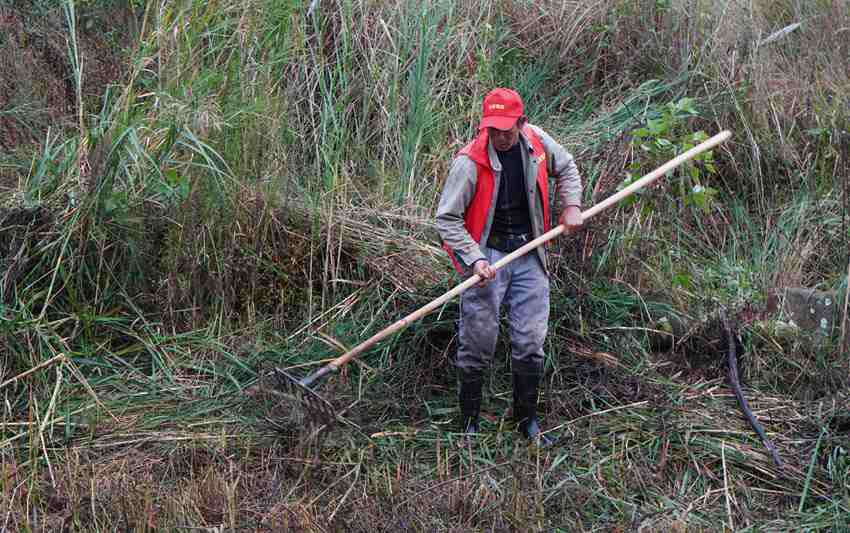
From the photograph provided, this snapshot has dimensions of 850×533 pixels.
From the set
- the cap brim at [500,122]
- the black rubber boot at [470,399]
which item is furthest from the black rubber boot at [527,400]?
the cap brim at [500,122]

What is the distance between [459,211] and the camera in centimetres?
509

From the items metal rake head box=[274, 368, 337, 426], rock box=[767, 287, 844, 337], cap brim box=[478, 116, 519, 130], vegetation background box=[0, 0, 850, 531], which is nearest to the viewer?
vegetation background box=[0, 0, 850, 531]

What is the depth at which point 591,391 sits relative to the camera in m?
5.59

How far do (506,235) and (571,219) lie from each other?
1.12 ft

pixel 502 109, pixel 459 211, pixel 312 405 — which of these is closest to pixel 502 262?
pixel 459 211

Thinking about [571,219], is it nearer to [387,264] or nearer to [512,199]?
[512,199]

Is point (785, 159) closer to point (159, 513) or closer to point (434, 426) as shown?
point (434, 426)

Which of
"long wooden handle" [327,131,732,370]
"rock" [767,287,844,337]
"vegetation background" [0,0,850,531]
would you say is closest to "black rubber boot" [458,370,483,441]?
"vegetation background" [0,0,850,531]

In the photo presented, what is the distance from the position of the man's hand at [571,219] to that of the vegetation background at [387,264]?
0.83 m

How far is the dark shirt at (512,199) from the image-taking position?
202 inches

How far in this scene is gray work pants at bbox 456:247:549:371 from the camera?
5.18 metres

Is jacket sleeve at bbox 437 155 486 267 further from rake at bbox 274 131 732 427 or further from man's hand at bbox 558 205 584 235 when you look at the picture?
man's hand at bbox 558 205 584 235

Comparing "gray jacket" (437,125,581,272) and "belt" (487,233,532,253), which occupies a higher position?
"gray jacket" (437,125,581,272)

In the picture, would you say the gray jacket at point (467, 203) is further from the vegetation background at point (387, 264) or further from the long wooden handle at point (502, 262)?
the vegetation background at point (387, 264)
